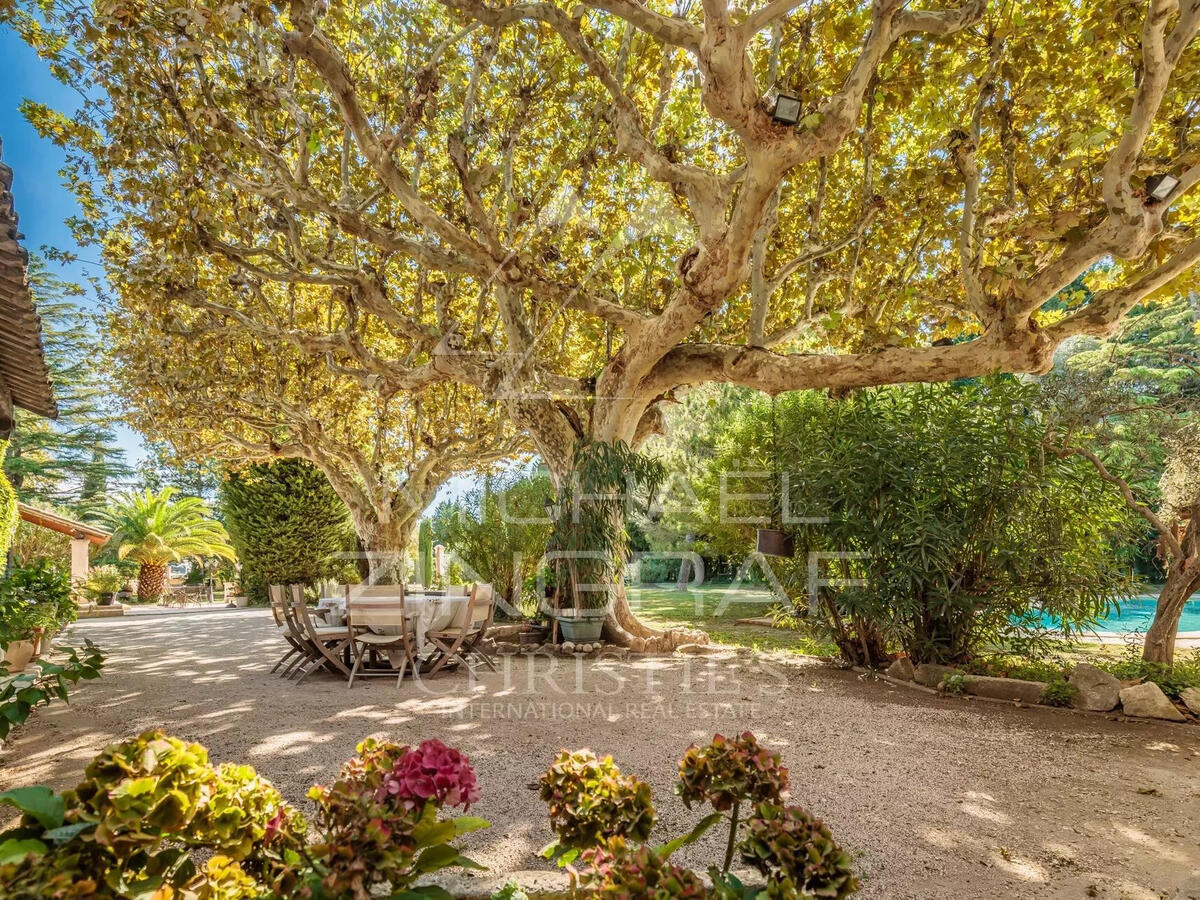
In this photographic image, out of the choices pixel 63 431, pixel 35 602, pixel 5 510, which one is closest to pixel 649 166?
pixel 35 602

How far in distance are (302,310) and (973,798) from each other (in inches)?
467

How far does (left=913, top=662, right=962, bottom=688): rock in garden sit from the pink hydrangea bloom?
18.1 feet

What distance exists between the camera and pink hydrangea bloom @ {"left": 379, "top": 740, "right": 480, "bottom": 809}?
1295 mm

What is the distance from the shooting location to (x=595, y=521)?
7918 millimetres

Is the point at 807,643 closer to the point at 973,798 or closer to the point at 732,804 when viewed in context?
the point at 973,798

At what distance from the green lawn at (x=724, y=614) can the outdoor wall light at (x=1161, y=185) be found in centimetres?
515

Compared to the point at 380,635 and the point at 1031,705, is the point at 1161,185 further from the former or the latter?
the point at 380,635

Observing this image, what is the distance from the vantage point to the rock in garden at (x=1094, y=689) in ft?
15.8

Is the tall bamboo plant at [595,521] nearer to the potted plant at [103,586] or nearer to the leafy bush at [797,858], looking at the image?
the leafy bush at [797,858]

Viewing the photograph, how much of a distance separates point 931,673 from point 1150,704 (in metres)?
1.51

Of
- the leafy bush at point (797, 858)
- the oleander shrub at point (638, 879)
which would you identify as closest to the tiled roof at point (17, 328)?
the oleander shrub at point (638, 879)

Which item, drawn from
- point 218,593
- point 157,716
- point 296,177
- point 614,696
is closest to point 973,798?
point 614,696

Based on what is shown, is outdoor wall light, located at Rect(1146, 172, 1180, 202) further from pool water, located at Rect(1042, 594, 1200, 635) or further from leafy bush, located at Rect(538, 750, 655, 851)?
pool water, located at Rect(1042, 594, 1200, 635)

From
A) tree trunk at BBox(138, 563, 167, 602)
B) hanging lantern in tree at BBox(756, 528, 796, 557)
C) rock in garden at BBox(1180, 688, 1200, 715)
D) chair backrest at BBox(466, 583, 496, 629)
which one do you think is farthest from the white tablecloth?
tree trunk at BBox(138, 563, 167, 602)
